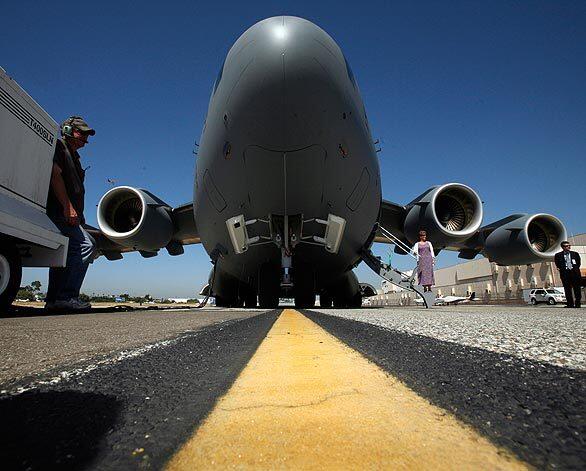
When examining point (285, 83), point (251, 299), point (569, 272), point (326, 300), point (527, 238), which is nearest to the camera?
point (285, 83)

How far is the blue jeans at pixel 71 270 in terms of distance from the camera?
4.57 m

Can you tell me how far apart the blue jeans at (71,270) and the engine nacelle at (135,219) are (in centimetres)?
309

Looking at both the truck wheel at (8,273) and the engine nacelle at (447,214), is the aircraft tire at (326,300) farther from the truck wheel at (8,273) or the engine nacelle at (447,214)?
the truck wheel at (8,273)

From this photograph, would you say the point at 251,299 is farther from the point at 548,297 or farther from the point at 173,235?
the point at 548,297

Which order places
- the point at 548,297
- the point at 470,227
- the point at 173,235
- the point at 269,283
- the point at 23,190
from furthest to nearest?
the point at 548,297
the point at 173,235
the point at 470,227
the point at 269,283
the point at 23,190

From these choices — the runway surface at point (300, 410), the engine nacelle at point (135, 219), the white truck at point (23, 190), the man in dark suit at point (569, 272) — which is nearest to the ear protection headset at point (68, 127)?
the white truck at point (23, 190)

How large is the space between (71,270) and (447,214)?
275 inches

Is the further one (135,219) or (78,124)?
(135,219)

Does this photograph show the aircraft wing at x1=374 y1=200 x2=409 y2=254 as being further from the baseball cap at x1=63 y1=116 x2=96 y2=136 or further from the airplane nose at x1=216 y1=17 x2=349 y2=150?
the baseball cap at x1=63 y1=116 x2=96 y2=136

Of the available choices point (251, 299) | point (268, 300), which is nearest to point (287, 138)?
point (268, 300)

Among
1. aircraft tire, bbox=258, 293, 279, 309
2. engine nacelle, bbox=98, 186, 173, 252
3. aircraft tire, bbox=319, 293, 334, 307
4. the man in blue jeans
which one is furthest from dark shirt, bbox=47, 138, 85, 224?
aircraft tire, bbox=319, 293, 334, 307

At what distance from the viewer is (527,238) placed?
795cm

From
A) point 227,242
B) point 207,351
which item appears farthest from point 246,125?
point 207,351

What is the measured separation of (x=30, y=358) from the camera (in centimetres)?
109
